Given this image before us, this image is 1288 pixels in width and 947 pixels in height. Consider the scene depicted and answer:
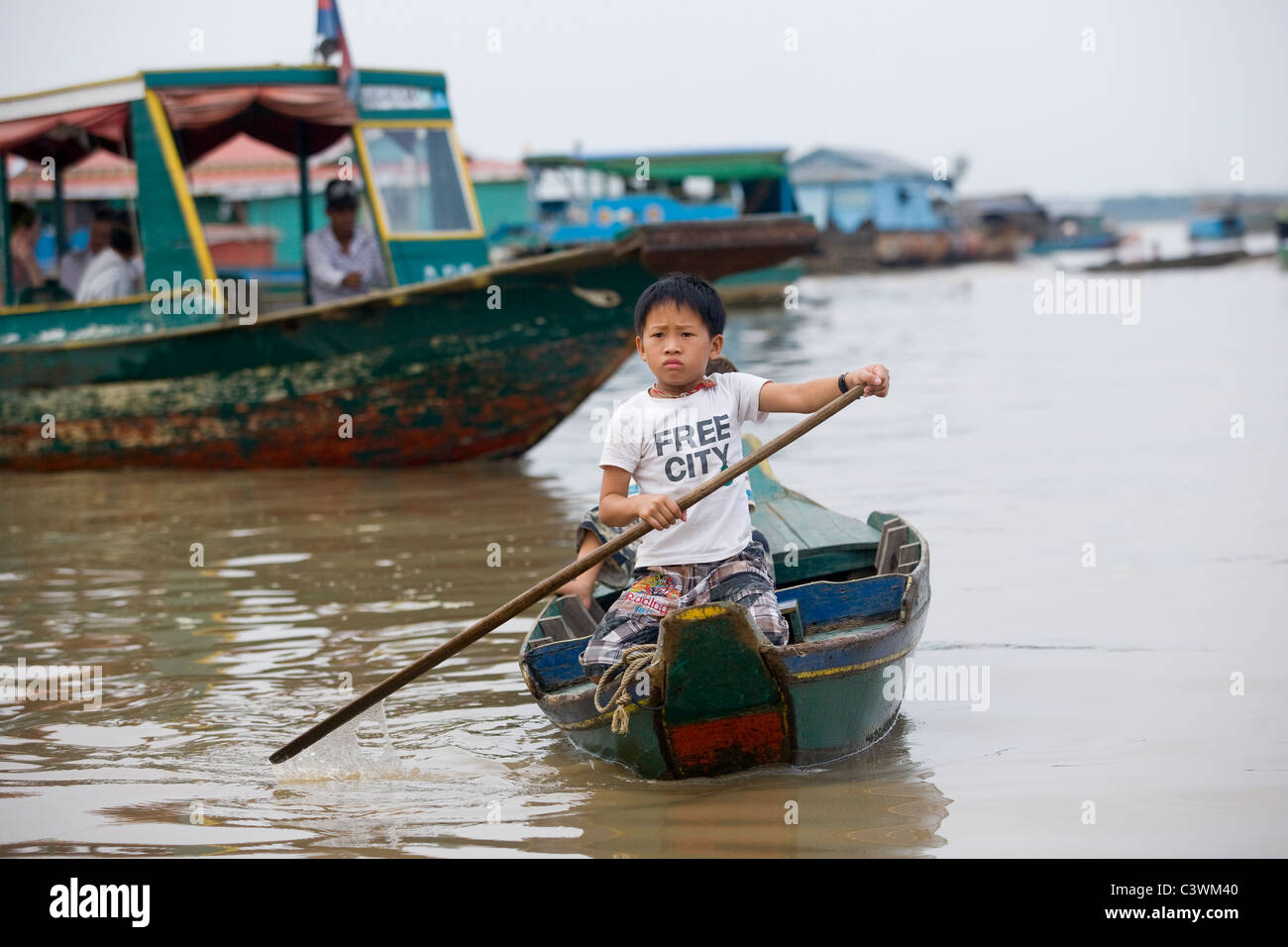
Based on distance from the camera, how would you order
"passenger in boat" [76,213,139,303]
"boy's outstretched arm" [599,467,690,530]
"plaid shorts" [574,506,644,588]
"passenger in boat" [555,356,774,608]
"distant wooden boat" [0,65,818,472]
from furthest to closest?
"passenger in boat" [76,213,139,303], "distant wooden boat" [0,65,818,472], "plaid shorts" [574,506,644,588], "passenger in boat" [555,356,774,608], "boy's outstretched arm" [599,467,690,530]

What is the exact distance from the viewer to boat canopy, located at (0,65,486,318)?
9.09 meters

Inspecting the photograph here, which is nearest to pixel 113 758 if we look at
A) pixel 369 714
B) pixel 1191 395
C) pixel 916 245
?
pixel 369 714

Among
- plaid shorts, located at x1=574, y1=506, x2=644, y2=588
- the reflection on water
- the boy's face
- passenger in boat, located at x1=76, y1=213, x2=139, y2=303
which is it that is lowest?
the reflection on water

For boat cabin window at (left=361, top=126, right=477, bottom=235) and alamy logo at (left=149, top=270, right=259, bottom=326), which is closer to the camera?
alamy logo at (left=149, top=270, right=259, bottom=326)

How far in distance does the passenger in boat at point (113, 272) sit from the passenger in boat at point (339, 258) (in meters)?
1.25

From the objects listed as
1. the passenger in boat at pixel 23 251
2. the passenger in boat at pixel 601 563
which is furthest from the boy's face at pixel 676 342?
the passenger in boat at pixel 23 251

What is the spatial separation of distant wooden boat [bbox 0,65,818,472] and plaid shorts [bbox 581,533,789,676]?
4.61 meters

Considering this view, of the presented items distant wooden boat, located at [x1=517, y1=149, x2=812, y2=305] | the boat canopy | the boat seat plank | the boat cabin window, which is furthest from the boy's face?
distant wooden boat, located at [x1=517, y1=149, x2=812, y2=305]

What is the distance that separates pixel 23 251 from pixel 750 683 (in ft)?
27.8

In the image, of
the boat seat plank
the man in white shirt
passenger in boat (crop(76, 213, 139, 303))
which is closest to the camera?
the boat seat plank

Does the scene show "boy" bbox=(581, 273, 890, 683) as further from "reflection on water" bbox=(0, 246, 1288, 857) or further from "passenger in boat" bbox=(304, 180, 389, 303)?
"passenger in boat" bbox=(304, 180, 389, 303)

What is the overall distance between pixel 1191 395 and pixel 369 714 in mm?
9483

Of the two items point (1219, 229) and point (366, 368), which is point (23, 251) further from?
point (1219, 229)

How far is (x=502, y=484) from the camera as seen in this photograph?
9008mm
